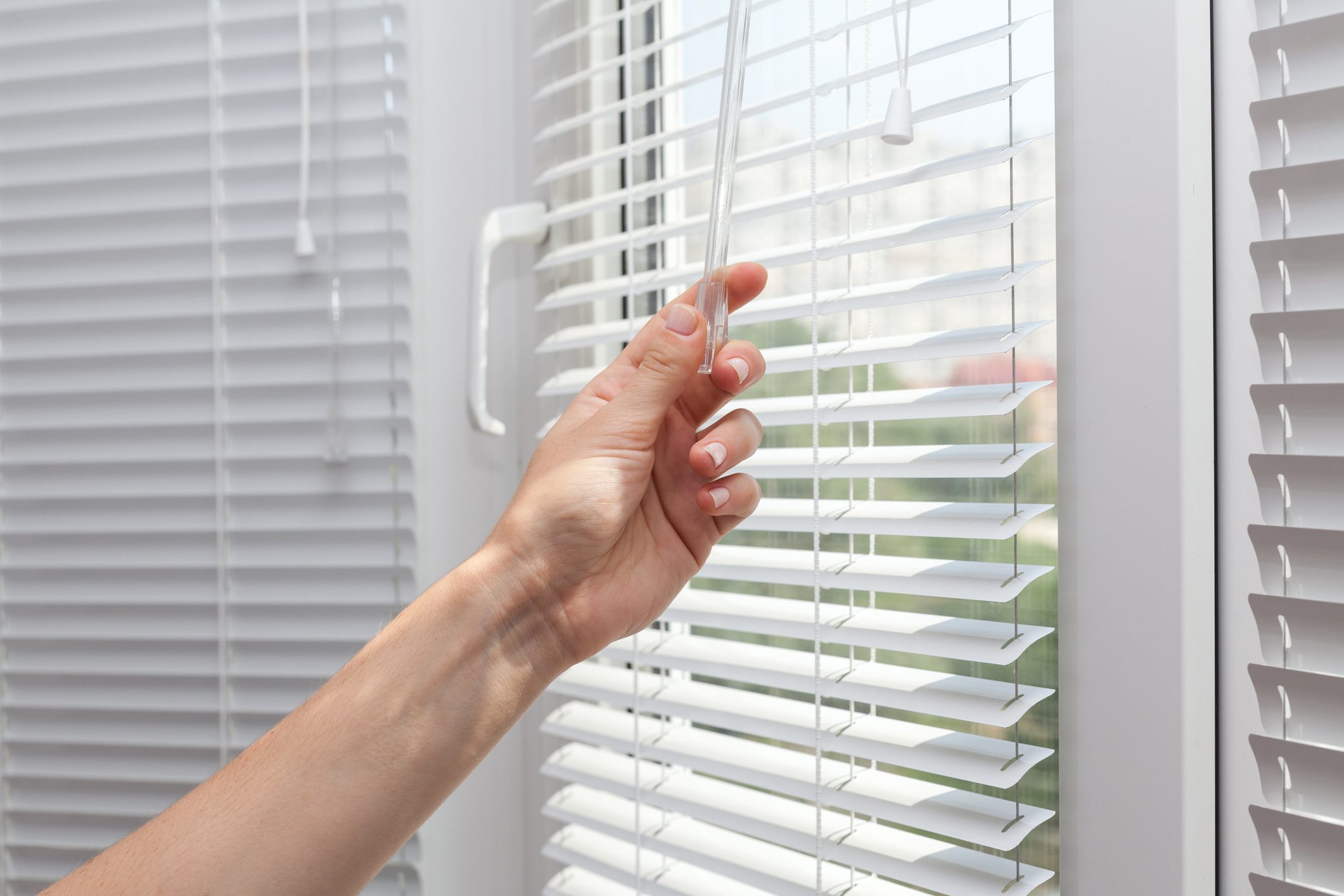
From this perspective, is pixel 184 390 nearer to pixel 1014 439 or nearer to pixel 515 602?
pixel 515 602

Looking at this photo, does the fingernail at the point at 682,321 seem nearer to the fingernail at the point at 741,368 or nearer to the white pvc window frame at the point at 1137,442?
the fingernail at the point at 741,368

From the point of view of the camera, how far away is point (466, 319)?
1.06 metres

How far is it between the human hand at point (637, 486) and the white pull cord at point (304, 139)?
20.2 inches

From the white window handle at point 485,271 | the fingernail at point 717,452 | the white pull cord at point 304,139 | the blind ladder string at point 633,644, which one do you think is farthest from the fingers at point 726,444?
the white pull cord at point 304,139

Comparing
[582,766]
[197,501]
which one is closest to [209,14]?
[197,501]

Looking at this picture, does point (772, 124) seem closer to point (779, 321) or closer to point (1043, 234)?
point (779, 321)

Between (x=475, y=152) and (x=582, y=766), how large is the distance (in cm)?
71

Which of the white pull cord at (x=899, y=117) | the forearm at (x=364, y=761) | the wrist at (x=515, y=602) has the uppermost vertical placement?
the white pull cord at (x=899, y=117)

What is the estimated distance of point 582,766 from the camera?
0.93 meters

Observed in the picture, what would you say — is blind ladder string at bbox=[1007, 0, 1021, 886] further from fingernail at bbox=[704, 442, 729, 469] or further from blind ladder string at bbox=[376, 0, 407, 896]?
blind ladder string at bbox=[376, 0, 407, 896]

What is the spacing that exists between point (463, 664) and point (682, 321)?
281 millimetres

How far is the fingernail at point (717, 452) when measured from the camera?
1.94ft

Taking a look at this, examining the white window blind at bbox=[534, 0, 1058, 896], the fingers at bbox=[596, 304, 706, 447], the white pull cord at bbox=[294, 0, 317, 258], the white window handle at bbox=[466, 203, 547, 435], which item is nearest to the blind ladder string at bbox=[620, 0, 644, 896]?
the white window blind at bbox=[534, 0, 1058, 896]

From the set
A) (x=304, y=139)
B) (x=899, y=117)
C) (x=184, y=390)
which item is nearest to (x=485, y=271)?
(x=304, y=139)
